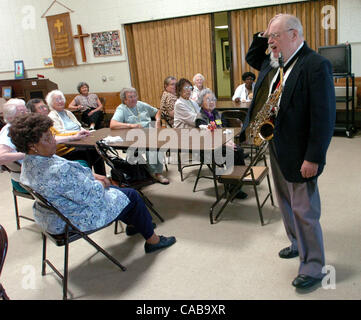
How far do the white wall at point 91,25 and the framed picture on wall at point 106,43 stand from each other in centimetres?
10

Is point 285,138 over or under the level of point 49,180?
over

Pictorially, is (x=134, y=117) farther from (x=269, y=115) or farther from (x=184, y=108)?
(x=269, y=115)

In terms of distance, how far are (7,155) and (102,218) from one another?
3.73 feet

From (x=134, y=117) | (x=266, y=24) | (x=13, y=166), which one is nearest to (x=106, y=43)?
(x=266, y=24)

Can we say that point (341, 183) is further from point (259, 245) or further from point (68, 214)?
point (68, 214)

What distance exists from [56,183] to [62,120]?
2.09 m

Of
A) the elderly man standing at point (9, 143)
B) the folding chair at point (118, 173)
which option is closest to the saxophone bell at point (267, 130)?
the folding chair at point (118, 173)

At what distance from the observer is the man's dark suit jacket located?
168cm

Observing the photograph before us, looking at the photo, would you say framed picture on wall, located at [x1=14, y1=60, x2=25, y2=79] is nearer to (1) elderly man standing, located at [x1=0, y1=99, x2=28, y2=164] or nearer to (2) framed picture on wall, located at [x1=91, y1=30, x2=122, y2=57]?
(2) framed picture on wall, located at [x1=91, y1=30, x2=122, y2=57]

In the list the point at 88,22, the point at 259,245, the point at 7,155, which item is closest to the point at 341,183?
the point at 259,245

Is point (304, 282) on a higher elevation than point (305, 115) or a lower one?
lower

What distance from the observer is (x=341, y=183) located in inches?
138

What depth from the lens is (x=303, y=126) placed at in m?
1.81

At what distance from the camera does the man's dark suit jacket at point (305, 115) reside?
5.52ft
